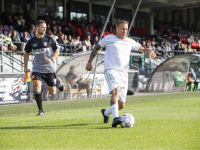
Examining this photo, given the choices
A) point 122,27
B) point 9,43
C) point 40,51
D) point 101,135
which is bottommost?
point 101,135

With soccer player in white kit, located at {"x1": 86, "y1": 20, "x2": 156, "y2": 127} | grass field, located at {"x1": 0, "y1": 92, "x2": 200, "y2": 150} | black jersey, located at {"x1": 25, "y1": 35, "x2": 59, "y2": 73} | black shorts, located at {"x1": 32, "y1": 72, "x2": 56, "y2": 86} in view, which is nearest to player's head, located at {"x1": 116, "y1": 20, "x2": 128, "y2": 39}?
soccer player in white kit, located at {"x1": 86, "y1": 20, "x2": 156, "y2": 127}

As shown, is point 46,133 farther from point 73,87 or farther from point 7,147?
point 73,87

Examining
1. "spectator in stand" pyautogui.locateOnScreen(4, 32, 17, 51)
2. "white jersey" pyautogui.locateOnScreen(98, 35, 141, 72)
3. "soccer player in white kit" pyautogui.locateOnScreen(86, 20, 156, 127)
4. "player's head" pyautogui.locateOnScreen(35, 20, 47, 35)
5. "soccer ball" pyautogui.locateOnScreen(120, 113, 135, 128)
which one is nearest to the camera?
"soccer ball" pyautogui.locateOnScreen(120, 113, 135, 128)

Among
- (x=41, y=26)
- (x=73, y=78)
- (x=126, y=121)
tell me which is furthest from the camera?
(x=73, y=78)

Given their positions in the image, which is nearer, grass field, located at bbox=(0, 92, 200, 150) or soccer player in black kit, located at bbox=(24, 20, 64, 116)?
grass field, located at bbox=(0, 92, 200, 150)

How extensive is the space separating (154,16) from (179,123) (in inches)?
1527

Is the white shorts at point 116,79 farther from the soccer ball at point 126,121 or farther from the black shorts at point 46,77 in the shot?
the black shorts at point 46,77

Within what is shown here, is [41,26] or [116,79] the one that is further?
[41,26]

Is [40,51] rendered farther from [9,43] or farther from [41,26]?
[9,43]

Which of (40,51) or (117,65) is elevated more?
(40,51)

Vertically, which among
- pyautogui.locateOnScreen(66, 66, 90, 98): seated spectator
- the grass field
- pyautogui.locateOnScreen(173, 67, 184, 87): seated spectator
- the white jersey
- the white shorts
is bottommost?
pyautogui.locateOnScreen(173, 67, 184, 87): seated spectator

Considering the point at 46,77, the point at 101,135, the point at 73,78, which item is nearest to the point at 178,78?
the point at 73,78

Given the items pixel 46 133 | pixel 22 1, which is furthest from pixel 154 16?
pixel 46 133

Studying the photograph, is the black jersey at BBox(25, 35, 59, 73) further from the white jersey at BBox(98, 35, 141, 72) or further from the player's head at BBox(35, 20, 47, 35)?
the white jersey at BBox(98, 35, 141, 72)
